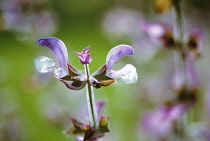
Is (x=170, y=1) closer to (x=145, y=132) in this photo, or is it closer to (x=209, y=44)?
(x=145, y=132)

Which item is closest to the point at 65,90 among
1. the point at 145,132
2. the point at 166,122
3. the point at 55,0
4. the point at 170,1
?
the point at 145,132

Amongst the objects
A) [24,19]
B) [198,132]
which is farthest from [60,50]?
[24,19]

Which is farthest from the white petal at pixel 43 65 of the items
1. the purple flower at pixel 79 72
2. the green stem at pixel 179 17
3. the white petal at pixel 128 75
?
the green stem at pixel 179 17

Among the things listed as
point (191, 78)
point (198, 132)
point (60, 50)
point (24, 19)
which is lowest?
point (198, 132)

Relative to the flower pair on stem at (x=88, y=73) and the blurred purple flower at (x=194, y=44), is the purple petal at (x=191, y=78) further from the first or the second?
the flower pair on stem at (x=88, y=73)

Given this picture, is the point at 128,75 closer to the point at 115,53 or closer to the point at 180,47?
the point at 115,53

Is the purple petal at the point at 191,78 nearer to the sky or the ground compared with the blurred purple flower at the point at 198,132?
nearer to the sky

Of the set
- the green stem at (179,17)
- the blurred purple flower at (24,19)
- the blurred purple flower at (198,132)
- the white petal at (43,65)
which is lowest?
the blurred purple flower at (198,132)

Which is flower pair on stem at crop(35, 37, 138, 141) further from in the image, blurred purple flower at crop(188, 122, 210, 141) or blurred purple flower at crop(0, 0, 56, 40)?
blurred purple flower at crop(0, 0, 56, 40)
